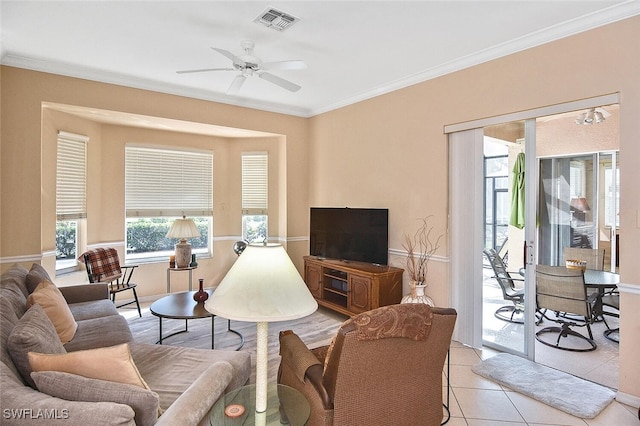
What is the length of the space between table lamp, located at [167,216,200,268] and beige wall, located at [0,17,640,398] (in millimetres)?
814

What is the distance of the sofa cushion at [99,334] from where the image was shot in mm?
2574

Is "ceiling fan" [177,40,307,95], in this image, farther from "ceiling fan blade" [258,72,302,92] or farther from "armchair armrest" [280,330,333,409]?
"armchair armrest" [280,330,333,409]

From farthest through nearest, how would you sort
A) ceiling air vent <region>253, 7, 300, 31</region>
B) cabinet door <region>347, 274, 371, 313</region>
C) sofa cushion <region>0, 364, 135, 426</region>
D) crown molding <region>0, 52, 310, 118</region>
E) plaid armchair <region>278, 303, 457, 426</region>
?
1. cabinet door <region>347, 274, 371, 313</region>
2. crown molding <region>0, 52, 310, 118</region>
3. ceiling air vent <region>253, 7, 300, 31</region>
4. plaid armchair <region>278, 303, 457, 426</region>
5. sofa cushion <region>0, 364, 135, 426</region>

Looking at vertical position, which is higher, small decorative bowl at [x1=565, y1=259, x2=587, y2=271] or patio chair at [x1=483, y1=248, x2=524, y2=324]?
small decorative bowl at [x1=565, y1=259, x2=587, y2=271]

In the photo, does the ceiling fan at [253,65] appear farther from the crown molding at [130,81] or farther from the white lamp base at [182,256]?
the white lamp base at [182,256]

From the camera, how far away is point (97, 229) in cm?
500

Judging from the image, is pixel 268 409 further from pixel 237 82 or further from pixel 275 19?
pixel 237 82

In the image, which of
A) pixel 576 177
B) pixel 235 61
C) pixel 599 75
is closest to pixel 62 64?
pixel 235 61

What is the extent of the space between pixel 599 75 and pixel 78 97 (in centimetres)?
500

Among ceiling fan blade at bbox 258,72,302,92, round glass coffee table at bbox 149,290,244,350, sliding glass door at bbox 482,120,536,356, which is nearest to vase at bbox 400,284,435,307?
sliding glass door at bbox 482,120,536,356

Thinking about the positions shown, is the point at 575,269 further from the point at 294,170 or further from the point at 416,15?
the point at 294,170

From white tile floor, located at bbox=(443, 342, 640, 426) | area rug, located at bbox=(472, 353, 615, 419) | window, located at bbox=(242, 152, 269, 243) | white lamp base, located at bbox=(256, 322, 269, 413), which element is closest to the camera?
white lamp base, located at bbox=(256, 322, 269, 413)

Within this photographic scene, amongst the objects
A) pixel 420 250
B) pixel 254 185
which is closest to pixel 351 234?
pixel 420 250

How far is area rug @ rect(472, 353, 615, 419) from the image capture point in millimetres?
2572
